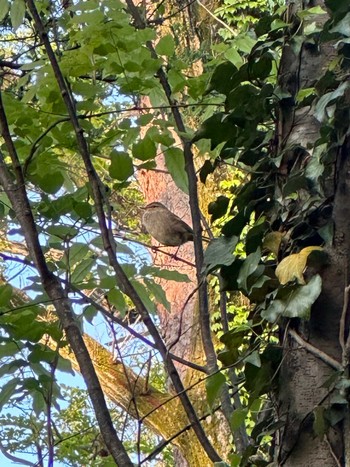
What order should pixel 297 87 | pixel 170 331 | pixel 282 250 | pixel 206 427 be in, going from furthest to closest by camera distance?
Answer: pixel 170 331
pixel 206 427
pixel 297 87
pixel 282 250

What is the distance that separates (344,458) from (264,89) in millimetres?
547

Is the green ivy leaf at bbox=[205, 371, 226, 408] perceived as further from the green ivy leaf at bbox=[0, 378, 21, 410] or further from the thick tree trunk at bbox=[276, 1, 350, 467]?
the green ivy leaf at bbox=[0, 378, 21, 410]

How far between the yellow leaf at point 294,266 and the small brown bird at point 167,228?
2.18 m

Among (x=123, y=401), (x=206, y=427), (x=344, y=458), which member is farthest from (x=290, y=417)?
(x=123, y=401)

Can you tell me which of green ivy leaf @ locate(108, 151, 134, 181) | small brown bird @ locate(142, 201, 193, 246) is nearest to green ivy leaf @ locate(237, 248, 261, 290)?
green ivy leaf @ locate(108, 151, 134, 181)

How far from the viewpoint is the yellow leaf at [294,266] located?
984mm

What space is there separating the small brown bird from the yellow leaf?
2.18 meters

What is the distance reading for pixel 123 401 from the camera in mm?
5199

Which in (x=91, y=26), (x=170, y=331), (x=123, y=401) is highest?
(x=170, y=331)

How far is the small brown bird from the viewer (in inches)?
127

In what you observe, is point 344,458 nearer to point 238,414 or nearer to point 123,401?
point 238,414

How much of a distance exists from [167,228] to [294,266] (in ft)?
7.45

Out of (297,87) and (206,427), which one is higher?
(206,427)

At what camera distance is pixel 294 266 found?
0.99 meters
